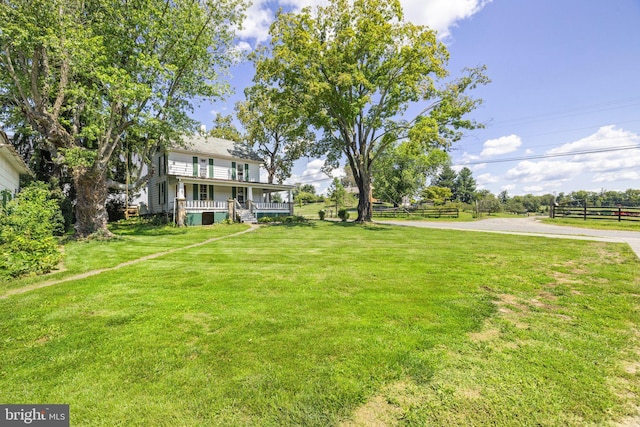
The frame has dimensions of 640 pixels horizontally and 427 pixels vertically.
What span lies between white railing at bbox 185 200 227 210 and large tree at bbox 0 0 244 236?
5929 mm

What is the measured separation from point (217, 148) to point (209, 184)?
13.9 ft

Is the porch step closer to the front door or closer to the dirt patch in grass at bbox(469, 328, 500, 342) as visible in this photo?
the front door

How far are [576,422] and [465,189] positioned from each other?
68.3 meters

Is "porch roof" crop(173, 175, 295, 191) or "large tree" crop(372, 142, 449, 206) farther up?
"large tree" crop(372, 142, 449, 206)

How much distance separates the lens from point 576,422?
2.09 meters

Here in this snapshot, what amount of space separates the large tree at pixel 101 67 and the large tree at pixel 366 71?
4.72m

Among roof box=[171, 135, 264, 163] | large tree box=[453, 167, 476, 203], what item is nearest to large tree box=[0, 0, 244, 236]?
roof box=[171, 135, 264, 163]

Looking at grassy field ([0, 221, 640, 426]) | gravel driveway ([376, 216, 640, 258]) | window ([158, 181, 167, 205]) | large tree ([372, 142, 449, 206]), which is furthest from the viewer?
large tree ([372, 142, 449, 206])

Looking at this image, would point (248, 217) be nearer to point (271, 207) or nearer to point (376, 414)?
point (271, 207)

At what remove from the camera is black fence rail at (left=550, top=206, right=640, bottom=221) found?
2011 centimetres

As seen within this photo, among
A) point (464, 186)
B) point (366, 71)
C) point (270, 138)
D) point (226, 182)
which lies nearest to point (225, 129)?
point (270, 138)

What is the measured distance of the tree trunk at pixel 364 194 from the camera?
2185cm

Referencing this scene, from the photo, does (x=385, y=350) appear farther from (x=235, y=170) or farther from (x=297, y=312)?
(x=235, y=170)

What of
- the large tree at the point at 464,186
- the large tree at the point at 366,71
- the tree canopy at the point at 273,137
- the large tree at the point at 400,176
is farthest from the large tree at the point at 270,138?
the large tree at the point at 464,186
